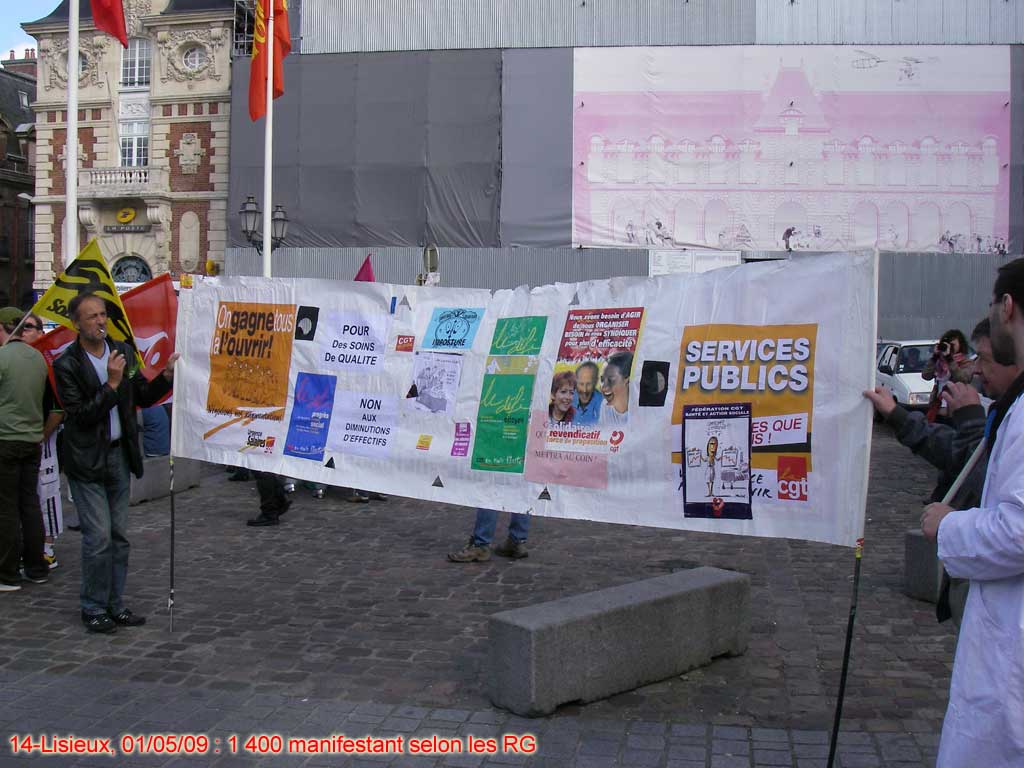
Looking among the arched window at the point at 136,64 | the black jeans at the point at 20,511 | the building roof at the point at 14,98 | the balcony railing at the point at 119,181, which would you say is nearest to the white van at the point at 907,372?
the black jeans at the point at 20,511

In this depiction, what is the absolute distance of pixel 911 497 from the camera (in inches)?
453

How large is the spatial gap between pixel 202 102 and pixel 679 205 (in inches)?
684

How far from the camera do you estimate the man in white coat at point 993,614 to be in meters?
2.34

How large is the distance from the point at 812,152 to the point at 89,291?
29659 mm

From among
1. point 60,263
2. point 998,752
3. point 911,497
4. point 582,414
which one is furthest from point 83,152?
point 998,752

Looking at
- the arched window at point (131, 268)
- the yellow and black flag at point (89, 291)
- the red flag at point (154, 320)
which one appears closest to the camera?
the yellow and black flag at point (89, 291)

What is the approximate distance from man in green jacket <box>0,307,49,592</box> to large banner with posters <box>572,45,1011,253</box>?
26.3 meters

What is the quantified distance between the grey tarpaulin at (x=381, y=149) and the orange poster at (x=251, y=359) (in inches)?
1049

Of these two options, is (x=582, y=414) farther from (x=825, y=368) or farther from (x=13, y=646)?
(x=13, y=646)

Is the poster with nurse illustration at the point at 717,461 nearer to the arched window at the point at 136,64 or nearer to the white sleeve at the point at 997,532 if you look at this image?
the white sleeve at the point at 997,532

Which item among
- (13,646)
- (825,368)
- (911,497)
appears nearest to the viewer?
(825,368)

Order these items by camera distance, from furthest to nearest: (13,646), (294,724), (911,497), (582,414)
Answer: (911,497) → (13,646) → (582,414) → (294,724)

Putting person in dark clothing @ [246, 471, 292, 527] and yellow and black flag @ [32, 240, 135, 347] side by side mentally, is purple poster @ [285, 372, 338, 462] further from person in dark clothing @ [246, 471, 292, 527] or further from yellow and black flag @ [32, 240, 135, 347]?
person in dark clothing @ [246, 471, 292, 527]

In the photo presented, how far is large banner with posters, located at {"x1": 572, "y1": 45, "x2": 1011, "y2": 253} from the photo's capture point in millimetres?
31641
